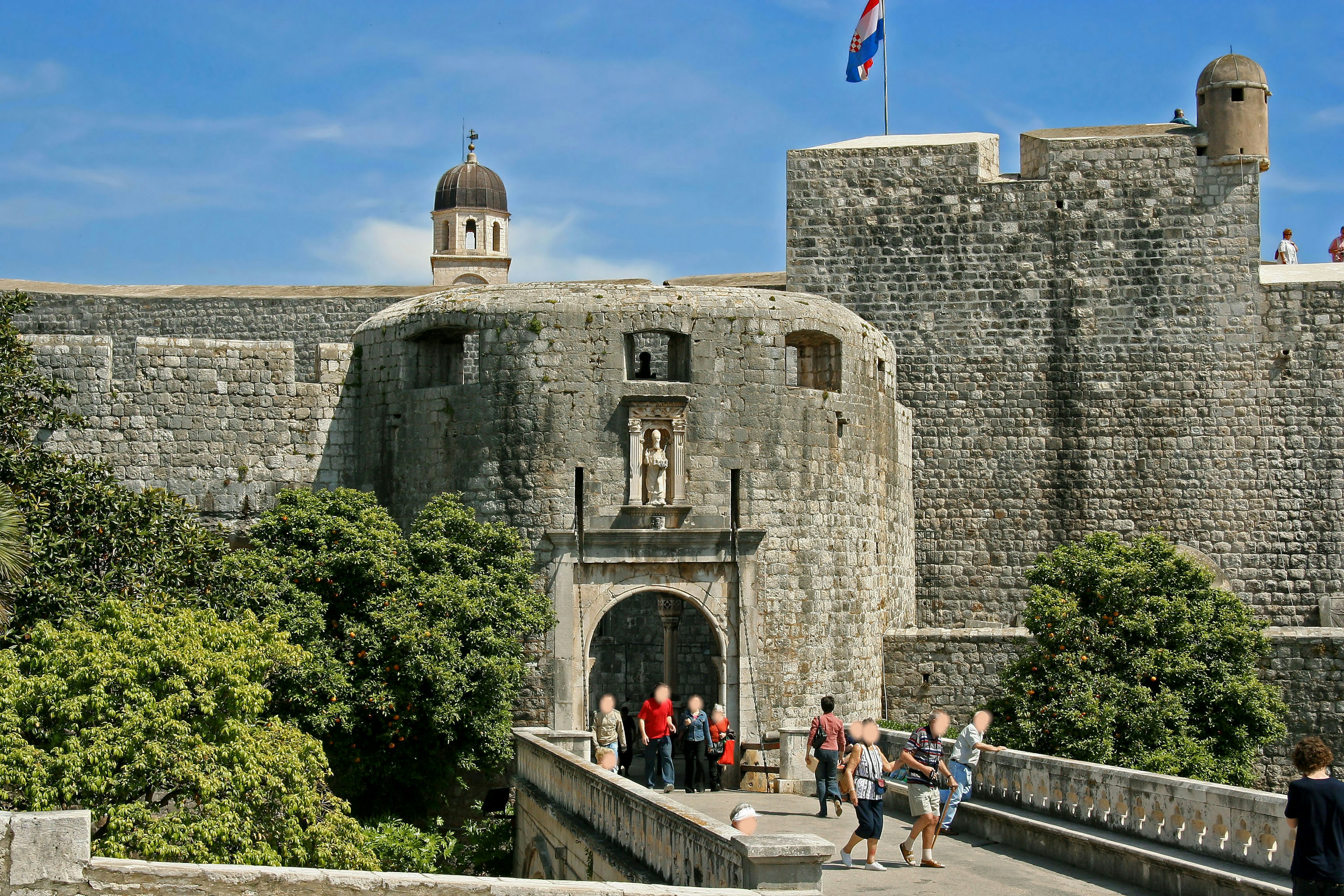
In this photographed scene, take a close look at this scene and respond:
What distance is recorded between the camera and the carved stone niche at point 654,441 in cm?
2267

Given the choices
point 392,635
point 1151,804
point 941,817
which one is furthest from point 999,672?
point 1151,804

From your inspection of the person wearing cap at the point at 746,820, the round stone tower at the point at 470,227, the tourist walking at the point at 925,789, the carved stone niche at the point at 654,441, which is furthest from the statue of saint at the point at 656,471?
the round stone tower at the point at 470,227

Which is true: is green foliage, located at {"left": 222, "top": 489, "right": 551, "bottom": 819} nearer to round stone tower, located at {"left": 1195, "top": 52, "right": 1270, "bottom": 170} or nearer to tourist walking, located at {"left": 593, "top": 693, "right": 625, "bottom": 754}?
tourist walking, located at {"left": 593, "top": 693, "right": 625, "bottom": 754}

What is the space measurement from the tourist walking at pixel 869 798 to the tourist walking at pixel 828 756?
2852 millimetres

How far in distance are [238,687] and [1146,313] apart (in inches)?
747

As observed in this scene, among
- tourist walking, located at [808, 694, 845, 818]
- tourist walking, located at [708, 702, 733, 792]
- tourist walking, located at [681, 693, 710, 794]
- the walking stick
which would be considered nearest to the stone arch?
tourist walking, located at [708, 702, 733, 792]

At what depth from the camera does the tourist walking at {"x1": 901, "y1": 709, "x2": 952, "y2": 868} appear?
14352 millimetres

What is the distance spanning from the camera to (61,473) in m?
19.3

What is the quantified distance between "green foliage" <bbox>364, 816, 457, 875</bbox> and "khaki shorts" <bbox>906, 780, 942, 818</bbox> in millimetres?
6976

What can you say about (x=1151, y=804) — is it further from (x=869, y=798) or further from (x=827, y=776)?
(x=827, y=776)

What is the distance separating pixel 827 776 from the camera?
59.1 ft

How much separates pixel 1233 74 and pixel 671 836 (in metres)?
21.5

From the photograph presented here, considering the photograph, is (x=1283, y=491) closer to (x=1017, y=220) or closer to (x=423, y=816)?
(x=1017, y=220)

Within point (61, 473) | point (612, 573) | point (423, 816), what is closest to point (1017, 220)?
point (612, 573)
